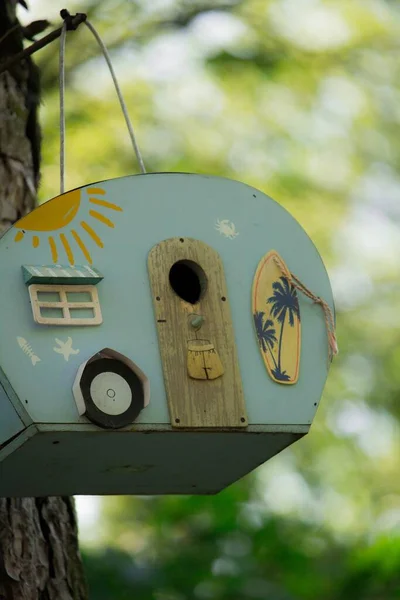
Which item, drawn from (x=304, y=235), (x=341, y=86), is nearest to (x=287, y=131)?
(x=341, y=86)

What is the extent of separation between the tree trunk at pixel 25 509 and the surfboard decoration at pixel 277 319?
899 mm

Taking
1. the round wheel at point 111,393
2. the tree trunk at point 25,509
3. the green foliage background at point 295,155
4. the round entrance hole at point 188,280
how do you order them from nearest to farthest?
the round wheel at point 111,393 → the round entrance hole at point 188,280 → the tree trunk at point 25,509 → the green foliage background at point 295,155

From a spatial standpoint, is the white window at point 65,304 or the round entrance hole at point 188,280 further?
the round entrance hole at point 188,280

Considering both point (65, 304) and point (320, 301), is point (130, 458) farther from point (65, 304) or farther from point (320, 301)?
point (320, 301)

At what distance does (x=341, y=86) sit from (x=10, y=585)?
4.69m

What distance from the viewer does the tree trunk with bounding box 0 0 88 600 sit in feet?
8.69

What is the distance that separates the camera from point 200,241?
7.15 feet

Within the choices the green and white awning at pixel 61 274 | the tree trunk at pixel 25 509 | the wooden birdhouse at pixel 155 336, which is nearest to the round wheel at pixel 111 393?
the wooden birdhouse at pixel 155 336

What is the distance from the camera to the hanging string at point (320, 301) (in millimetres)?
2242

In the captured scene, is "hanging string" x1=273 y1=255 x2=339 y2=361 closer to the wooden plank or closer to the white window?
the wooden plank

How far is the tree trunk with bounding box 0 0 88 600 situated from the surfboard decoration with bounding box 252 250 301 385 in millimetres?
899

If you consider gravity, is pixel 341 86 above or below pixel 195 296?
above

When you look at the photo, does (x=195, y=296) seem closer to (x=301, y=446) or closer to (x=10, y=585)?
(x=10, y=585)

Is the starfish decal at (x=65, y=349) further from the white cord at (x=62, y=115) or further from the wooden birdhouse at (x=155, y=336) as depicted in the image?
the white cord at (x=62, y=115)
